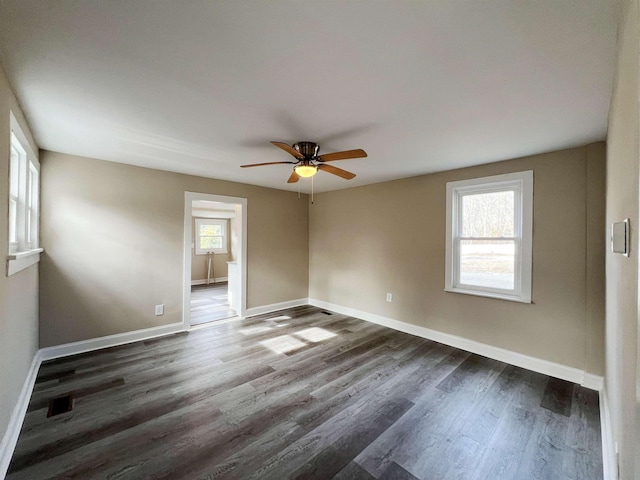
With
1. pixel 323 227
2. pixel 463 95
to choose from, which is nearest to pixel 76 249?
pixel 323 227

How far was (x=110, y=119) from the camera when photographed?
2152 millimetres

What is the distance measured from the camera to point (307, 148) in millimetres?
2520

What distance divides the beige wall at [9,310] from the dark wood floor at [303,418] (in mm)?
335

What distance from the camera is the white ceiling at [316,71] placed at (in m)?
1.12

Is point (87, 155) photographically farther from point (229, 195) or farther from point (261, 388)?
point (261, 388)

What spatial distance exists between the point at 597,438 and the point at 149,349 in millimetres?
4306

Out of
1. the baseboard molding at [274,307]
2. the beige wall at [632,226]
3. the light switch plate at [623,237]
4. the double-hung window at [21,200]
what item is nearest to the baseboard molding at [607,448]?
the beige wall at [632,226]

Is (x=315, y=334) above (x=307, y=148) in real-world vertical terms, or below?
below

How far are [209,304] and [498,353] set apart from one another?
16.2 ft

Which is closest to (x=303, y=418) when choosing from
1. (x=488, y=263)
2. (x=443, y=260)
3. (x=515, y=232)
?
(x=443, y=260)

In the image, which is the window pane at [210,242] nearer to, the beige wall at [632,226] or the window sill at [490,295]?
the window sill at [490,295]

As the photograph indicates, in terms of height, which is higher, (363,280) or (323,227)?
(323,227)

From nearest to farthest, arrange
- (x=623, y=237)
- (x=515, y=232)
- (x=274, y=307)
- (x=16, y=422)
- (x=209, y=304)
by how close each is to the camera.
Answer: (x=623, y=237), (x=16, y=422), (x=515, y=232), (x=274, y=307), (x=209, y=304)

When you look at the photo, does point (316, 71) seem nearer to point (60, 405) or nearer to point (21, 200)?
point (21, 200)
